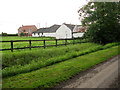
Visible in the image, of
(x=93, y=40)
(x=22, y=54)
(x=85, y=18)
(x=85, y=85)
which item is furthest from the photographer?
(x=93, y=40)

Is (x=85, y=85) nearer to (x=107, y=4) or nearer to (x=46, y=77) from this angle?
(x=46, y=77)

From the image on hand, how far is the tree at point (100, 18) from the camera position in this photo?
19336 mm

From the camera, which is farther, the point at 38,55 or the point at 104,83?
the point at 38,55

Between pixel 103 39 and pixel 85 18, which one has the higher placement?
pixel 85 18

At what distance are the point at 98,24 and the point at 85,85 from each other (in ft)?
54.4

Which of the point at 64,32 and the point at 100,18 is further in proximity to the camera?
the point at 64,32

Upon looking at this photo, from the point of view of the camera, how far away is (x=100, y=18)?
1931 cm

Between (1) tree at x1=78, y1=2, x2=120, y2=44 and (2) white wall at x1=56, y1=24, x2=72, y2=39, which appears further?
(2) white wall at x1=56, y1=24, x2=72, y2=39

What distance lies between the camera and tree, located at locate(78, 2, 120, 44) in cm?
1934

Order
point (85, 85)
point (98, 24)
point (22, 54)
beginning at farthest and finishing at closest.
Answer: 1. point (98, 24)
2. point (22, 54)
3. point (85, 85)

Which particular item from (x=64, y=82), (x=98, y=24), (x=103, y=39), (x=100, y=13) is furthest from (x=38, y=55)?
(x=103, y=39)

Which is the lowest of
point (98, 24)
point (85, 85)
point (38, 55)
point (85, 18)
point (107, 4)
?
point (85, 85)

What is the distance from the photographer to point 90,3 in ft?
66.9

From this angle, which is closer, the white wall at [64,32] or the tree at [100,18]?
the tree at [100,18]
